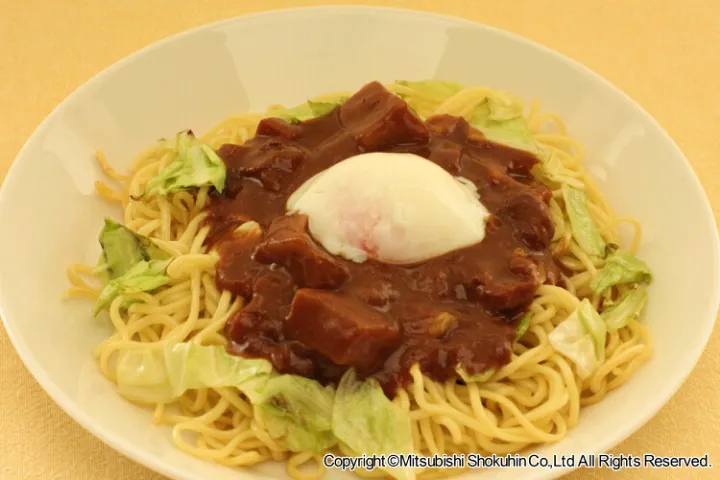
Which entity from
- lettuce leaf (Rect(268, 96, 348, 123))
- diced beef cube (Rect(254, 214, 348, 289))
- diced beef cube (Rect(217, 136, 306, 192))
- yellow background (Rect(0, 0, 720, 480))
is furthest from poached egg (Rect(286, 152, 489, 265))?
yellow background (Rect(0, 0, 720, 480))

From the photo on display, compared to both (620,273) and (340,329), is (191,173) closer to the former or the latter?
(340,329)

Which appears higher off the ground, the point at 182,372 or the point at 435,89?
the point at 435,89

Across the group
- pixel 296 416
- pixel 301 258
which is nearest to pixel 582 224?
pixel 301 258

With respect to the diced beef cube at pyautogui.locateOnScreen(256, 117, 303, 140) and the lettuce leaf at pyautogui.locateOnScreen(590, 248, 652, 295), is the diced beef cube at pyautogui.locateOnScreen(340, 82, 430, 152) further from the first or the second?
the lettuce leaf at pyautogui.locateOnScreen(590, 248, 652, 295)

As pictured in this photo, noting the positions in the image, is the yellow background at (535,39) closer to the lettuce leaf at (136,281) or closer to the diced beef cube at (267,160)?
the lettuce leaf at (136,281)

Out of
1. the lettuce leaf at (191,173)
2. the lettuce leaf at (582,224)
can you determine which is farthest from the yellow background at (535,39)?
the lettuce leaf at (191,173)

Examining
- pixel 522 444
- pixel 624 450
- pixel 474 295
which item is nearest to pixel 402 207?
pixel 474 295

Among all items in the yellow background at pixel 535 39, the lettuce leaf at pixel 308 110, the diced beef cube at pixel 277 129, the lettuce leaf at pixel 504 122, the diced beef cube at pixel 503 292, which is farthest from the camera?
the yellow background at pixel 535 39
